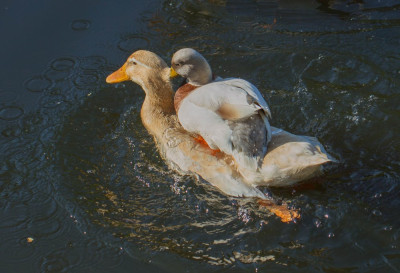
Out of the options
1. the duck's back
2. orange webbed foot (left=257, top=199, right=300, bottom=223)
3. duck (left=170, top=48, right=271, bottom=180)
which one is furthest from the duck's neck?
orange webbed foot (left=257, top=199, right=300, bottom=223)

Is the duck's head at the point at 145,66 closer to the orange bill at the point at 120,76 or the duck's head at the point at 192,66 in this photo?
the orange bill at the point at 120,76

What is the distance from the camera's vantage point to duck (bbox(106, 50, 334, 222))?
427cm

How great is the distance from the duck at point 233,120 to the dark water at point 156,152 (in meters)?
0.49

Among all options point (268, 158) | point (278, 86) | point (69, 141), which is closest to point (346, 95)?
point (278, 86)

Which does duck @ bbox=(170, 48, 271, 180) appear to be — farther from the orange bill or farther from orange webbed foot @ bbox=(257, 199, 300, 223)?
the orange bill

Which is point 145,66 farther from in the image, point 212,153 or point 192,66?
point 212,153

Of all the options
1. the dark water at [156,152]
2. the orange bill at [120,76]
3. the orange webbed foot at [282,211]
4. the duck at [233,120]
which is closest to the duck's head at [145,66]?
the orange bill at [120,76]

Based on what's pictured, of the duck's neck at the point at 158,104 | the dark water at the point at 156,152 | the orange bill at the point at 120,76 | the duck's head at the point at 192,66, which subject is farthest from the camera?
the orange bill at the point at 120,76

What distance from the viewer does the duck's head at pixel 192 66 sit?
15.9ft

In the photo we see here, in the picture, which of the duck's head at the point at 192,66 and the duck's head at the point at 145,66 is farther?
A: the duck's head at the point at 145,66

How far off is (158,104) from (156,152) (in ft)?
1.63

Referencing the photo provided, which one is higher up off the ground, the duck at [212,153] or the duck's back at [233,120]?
the duck's back at [233,120]

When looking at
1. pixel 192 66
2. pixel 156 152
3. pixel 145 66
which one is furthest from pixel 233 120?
pixel 145 66

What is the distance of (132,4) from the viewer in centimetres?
715
